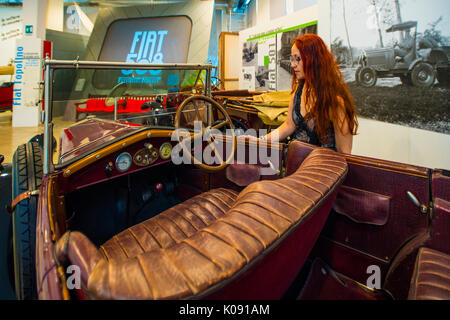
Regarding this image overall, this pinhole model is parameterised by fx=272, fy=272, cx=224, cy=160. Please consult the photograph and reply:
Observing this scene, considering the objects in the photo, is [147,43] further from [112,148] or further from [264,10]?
[112,148]

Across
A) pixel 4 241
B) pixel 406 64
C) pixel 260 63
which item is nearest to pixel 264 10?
pixel 260 63

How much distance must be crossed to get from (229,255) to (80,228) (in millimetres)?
1660

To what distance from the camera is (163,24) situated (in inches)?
352

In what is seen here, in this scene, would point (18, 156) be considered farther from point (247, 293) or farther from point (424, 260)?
point (424, 260)

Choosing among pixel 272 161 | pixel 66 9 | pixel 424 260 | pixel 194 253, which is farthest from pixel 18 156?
pixel 66 9

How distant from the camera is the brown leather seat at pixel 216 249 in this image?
19.4 inches

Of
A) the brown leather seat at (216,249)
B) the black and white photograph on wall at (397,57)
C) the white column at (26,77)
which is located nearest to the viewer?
the brown leather seat at (216,249)

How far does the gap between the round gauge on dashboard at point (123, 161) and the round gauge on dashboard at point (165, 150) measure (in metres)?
0.24

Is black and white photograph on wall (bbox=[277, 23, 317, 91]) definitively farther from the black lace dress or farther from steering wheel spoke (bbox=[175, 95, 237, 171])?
steering wheel spoke (bbox=[175, 95, 237, 171])

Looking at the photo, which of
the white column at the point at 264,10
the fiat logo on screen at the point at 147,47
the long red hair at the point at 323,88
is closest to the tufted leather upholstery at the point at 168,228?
the long red hair at the point at 323,88

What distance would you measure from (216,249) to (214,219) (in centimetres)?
101

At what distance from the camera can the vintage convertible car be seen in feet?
1.86

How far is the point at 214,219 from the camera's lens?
1580mm

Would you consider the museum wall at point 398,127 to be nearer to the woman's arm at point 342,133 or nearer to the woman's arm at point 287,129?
the woman's arm at point 342,133
